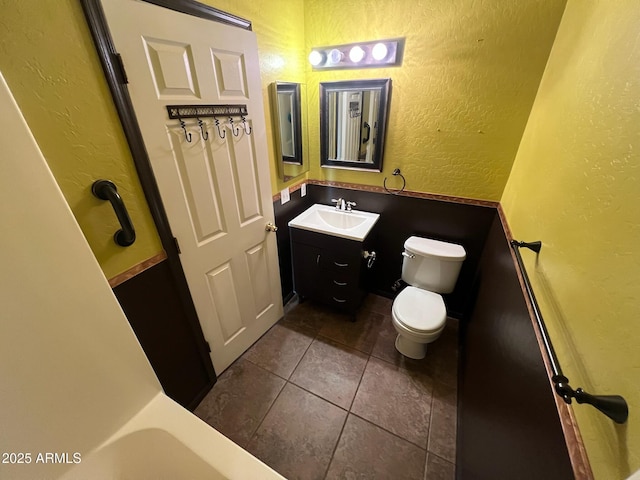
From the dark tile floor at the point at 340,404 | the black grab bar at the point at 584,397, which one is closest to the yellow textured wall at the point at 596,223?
the black grab bar at the point at 584,397

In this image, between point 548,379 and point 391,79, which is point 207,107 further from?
point 548,379

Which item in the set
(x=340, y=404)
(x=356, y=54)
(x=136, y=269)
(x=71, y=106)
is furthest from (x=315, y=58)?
(x=340, y=404)

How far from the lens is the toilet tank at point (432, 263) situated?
1732mm

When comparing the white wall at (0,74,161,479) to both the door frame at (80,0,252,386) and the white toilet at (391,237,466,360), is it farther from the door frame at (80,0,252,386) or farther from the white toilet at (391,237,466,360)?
the white toilet at (391,237,466,360)

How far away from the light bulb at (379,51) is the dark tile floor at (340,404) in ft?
6.22

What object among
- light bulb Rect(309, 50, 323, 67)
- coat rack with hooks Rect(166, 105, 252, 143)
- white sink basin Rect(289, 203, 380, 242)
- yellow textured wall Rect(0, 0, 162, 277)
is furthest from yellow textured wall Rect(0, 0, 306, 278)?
light bulb Rect(309, 50, 323, 67)

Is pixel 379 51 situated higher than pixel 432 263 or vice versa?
pixel 379 51

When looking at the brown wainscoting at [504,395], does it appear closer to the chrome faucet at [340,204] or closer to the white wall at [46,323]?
the chrome faucet at [340,204]

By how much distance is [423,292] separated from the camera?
5.89ft

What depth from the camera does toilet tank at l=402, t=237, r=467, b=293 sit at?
1.73 m

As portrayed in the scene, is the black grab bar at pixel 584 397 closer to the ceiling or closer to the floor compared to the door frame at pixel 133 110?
closer to the floor

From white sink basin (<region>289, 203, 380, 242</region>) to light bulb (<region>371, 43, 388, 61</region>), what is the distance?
104 centimetres

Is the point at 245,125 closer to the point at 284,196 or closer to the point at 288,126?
the point at 288,126

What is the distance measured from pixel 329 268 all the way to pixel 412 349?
0.80 m
